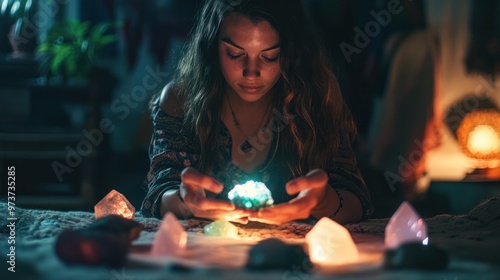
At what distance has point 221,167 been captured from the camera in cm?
242

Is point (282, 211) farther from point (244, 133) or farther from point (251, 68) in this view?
point (244, 133)

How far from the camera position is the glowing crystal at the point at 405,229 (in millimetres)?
1641

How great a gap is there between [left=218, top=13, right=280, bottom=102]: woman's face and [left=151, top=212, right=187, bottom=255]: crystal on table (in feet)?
2.48

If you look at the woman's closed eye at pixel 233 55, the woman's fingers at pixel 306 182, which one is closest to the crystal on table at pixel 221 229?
the woman's fingers at pixel 306 182

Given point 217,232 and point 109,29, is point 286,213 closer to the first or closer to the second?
point 217,232

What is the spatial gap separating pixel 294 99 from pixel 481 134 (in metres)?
2.59

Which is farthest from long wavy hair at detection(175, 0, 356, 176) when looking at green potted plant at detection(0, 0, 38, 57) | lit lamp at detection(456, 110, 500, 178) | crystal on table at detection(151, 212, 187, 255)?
green potted plant at detection(0, 0, 38, 57)

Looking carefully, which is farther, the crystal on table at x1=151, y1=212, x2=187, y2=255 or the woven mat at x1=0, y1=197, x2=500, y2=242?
the woven mat at x1=0, y1=197, x2=500, y2=242

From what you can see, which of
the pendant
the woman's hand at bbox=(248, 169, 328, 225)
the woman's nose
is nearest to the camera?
the woman's hand at bbox=(248, 169, 328, 225)

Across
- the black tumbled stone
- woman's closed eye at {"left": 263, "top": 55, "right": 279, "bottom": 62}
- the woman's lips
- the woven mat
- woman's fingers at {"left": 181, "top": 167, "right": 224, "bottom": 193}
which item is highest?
woman's closed eye at {"left": 263, "top": 55, "right": 279, "bottom": 62}

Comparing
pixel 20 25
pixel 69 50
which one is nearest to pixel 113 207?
pixel 69 50

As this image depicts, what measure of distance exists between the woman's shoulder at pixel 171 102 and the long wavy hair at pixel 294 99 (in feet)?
0.10

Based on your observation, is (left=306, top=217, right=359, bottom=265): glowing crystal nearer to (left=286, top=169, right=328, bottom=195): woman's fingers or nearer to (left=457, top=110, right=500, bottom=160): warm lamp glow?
(left=286, top=169, right=328, bottom=195): woman's fingers

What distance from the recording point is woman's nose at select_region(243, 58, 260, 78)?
2154 mm
